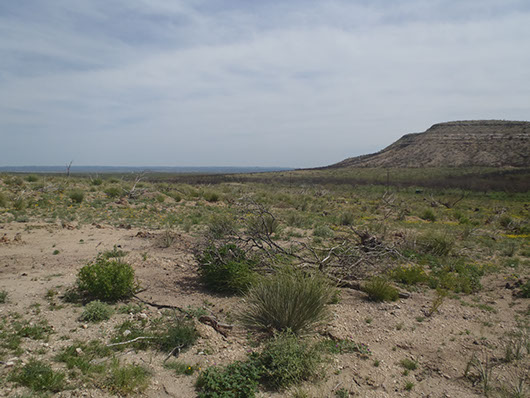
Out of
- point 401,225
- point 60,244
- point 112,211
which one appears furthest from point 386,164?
point 60,244

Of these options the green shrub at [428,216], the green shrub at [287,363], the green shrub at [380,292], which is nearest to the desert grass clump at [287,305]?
the green shrub at [287,363]

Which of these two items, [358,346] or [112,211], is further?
[112,211]

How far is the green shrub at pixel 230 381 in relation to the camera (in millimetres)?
3566

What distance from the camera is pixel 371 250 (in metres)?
8.43

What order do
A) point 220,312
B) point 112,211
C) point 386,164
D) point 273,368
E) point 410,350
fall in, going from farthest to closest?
1. point 386,164
2. point 112,211
3. point 220,312
4. point 410,350
5. point 273,368

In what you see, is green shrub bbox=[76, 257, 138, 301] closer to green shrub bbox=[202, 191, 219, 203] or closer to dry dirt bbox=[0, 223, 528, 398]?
dry dirt bbox=[0, 223, 528, 398]

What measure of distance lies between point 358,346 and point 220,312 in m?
2.19

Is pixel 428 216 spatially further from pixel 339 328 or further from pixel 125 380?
pixel 125 380

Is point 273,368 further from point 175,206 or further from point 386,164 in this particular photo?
point 386,164

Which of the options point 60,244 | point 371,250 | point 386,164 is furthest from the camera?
point 386,164

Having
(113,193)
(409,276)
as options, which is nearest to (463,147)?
(113,193)

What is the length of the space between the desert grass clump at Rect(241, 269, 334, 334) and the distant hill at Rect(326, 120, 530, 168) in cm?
6892

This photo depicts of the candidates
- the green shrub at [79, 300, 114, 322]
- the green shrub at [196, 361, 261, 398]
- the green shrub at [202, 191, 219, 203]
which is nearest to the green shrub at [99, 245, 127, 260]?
the green shrub at [79, 300, 114, 322]

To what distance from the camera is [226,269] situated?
6.52m
